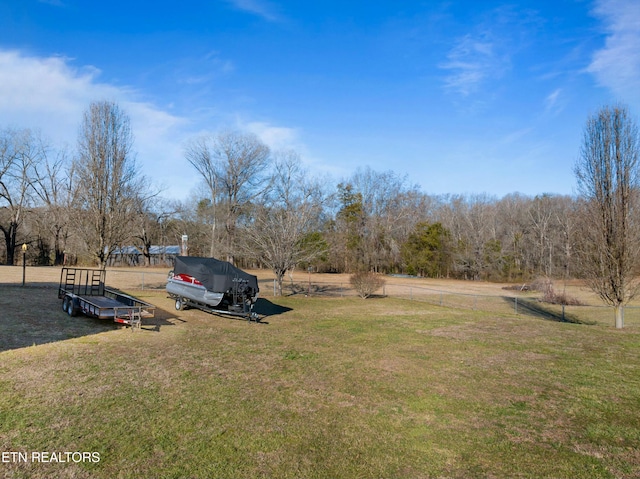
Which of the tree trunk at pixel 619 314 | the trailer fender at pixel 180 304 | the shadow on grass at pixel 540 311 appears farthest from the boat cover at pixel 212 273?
the shadow on grass at pixel 540 311

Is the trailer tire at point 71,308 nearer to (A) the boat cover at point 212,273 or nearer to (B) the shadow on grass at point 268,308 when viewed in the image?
(A) the boat cover at point 212,273

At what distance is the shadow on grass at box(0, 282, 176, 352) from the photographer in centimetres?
1024

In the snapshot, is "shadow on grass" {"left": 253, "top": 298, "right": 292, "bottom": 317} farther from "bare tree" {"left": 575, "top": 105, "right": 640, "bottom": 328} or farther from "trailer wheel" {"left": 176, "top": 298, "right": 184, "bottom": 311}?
"bare tree" {"left": 575, "top": 105, "right": 640, "bottom": 328}

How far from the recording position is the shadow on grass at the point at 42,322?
1024 centimetres

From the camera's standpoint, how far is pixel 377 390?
7.84 m

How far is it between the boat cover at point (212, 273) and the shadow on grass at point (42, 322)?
5.77ft

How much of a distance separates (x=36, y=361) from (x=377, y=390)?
703 centimetres

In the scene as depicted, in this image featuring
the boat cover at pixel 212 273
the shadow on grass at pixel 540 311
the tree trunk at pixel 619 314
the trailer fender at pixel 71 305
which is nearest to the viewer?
the trailer fender at pixel 71 305

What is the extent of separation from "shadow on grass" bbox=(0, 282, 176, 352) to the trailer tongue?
113 cm

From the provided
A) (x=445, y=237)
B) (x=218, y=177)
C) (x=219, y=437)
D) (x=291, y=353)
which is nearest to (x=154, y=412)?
(x=219, y=437)

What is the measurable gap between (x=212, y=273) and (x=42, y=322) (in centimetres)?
533

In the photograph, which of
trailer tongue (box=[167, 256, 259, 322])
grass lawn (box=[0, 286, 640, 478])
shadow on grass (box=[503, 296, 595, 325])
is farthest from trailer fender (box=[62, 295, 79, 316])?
shadow on grass (box=[503, 296, 595, 325])

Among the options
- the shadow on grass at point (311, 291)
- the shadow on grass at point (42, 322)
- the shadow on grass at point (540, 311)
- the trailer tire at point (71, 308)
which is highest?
the trailer tire at point (71, 308)

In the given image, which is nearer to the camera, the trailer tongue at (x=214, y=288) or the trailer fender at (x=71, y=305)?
the trailer fender at (x=71, y=305)
